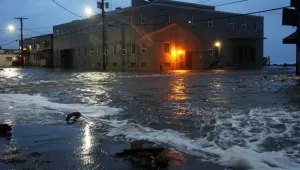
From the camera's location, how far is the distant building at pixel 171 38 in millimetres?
46031

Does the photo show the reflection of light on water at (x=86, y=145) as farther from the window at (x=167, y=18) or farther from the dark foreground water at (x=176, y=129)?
the window at (x=167, y=18)

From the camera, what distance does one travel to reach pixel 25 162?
515cm

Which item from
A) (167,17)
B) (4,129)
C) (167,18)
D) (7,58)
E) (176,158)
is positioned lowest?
(176,158)

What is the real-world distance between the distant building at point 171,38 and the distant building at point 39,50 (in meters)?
19.7

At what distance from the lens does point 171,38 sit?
1823 inches

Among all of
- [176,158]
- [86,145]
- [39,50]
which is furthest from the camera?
[39,50]

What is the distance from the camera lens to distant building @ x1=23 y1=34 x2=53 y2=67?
254ft

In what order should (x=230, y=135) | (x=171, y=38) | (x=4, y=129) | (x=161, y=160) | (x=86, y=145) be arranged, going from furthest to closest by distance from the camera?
(x=171, y=38), (x=4, y=129), (x=230, y=135), (x=86, y=145), (x=161, y=160)

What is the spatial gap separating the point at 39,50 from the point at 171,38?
47.2m

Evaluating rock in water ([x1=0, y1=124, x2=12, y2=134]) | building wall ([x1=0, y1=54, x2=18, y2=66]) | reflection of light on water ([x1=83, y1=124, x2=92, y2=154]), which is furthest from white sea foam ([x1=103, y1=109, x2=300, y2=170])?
building wall ([x1=0, y1=54, x2=18, y2=66])

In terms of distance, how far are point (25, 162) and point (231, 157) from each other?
306 cm

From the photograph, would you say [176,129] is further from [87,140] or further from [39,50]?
[39,50]

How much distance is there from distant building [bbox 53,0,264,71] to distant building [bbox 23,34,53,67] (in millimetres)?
19728

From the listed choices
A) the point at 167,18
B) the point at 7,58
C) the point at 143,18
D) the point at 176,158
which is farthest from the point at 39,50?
the point at 176,158
